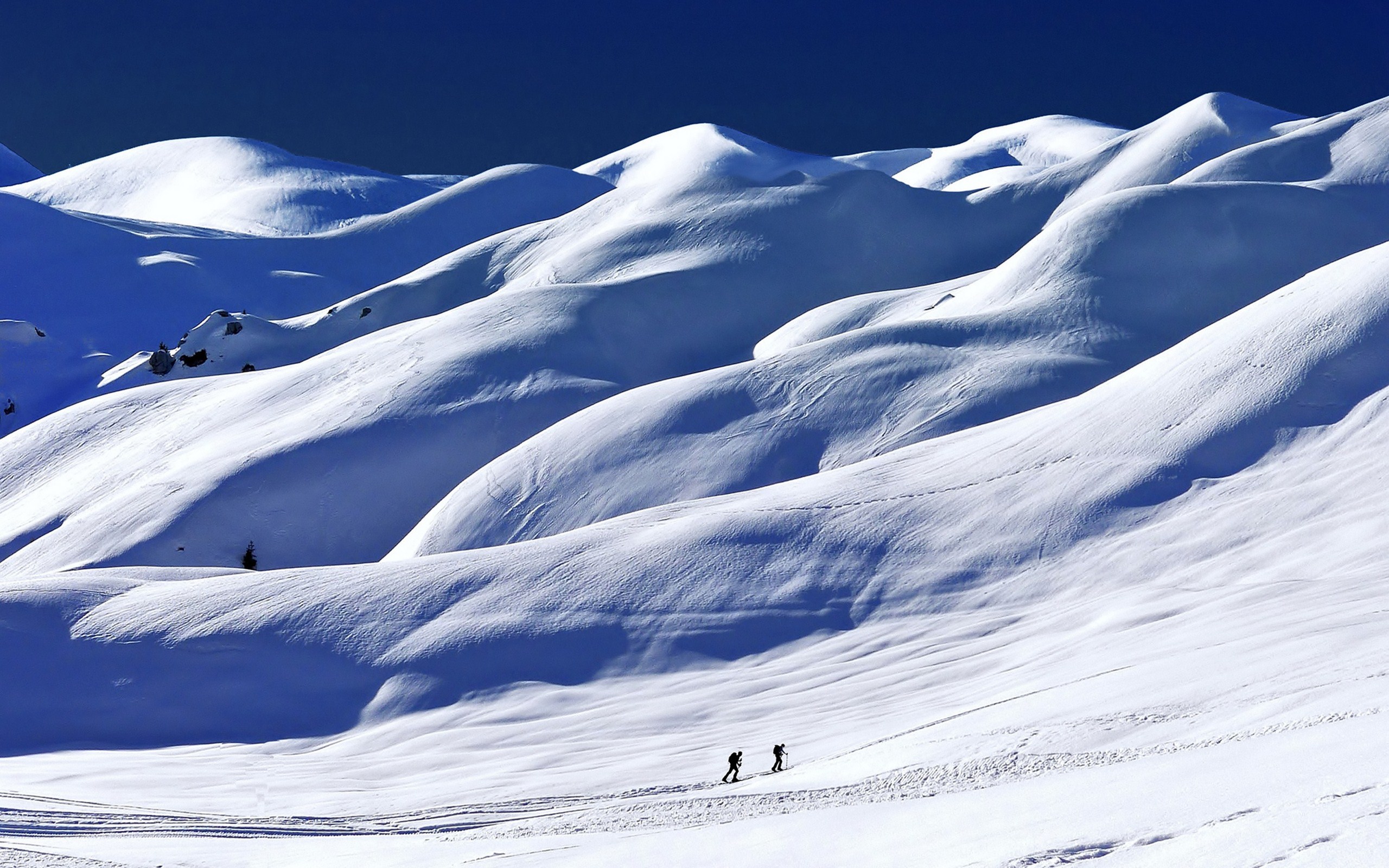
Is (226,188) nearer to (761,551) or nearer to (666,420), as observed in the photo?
(666,420)

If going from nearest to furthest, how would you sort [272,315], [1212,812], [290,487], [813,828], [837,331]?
[1212,812], [813,828], [290,487], [837,331], [272,315]

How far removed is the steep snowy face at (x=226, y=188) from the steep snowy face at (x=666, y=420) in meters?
31.8

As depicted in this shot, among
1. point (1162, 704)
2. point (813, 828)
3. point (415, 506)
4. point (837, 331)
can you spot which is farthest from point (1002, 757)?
point (837, 331)

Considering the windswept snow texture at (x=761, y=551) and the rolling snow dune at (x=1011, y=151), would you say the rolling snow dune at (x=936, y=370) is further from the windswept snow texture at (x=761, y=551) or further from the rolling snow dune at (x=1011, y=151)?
the rolling snow dune at (x=1011, y=151)

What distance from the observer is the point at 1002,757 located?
57.4ft

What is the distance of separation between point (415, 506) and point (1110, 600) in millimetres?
28828

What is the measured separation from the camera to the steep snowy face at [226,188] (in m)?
134

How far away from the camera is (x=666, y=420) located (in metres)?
48.2

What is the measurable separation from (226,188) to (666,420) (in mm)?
110323

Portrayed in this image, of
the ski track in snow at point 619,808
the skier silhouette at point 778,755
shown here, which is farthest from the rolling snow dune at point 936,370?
the skier silhouette at point 778,755

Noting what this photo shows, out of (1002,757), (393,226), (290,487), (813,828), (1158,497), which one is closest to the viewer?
(813,828)

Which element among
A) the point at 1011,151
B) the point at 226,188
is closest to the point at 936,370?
the point at 226,188

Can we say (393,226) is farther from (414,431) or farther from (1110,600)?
(1110,600)

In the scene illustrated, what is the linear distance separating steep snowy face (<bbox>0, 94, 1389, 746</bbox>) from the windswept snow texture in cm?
18
